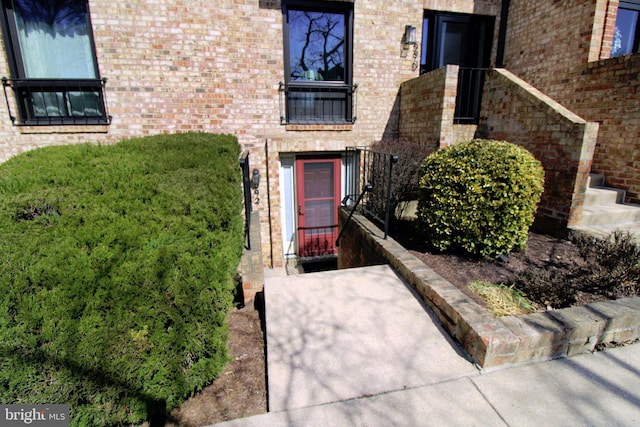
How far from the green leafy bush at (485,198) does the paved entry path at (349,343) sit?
933 mm

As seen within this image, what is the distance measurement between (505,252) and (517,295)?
794 millimetres

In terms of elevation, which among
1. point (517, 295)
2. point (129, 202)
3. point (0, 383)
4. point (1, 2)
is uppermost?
point (1, 2)

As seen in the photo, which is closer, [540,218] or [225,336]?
[225,336]

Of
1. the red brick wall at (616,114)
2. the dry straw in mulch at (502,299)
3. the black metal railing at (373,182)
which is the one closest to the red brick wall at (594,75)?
the red brick wall at (616,114)

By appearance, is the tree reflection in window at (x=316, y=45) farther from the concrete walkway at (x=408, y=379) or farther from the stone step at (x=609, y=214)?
the concrete walkway at (x=408, y=379)

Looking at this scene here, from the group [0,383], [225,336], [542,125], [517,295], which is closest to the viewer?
[0,383]

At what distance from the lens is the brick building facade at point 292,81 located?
→ 4879mm

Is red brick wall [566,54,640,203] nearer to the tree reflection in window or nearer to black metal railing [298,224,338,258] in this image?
the tree reflection in window

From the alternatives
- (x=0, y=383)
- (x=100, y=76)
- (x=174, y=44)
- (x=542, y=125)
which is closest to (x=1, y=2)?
(x=100, y=76)

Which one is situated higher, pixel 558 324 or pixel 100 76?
pixel 100 76

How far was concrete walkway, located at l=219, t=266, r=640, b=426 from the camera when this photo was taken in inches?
73.2

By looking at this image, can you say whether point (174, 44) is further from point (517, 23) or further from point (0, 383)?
point (517, 23)

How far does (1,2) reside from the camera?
4.77m

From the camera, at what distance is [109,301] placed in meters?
1.54
